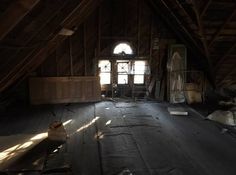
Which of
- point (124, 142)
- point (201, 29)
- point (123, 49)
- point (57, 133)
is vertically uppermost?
point (201, 29)

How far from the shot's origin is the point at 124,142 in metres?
5.40

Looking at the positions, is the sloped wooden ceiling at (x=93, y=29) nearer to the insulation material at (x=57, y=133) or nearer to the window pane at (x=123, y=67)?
the window pane at (x=123, y=67)

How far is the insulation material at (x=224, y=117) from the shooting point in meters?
6.64

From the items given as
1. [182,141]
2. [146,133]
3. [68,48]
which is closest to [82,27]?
[68,48]

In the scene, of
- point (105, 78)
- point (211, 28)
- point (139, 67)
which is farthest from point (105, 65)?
point (211, 28)

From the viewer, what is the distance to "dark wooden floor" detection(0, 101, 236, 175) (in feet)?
14.4

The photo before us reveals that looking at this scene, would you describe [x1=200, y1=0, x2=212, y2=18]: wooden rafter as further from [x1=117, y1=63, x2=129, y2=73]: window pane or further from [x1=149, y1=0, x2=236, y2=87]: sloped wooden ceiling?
[x1=117, y1=63, x2=129, y2=73]: window pane

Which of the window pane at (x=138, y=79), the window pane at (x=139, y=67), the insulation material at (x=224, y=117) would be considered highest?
the window pane at (x=139, y=67)

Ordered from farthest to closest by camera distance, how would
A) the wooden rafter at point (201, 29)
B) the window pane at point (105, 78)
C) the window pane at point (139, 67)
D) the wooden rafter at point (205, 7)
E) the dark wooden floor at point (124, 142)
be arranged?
the window pane at point (139, 67), the window pane at point (105, 78), the wooden rafter at point (201, 29), the wooden rafter at point (205, 7), the dark wooden floor at point (124, 142)

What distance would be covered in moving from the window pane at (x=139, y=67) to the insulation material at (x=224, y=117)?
3.01 m

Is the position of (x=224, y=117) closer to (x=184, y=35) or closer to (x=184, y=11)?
(x=184, y=11)

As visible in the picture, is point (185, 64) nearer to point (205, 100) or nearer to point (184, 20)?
point (205, 100)

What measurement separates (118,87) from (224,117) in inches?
145

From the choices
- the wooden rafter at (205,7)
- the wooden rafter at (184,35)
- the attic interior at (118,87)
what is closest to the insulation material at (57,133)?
the attic interior at (118,87)
